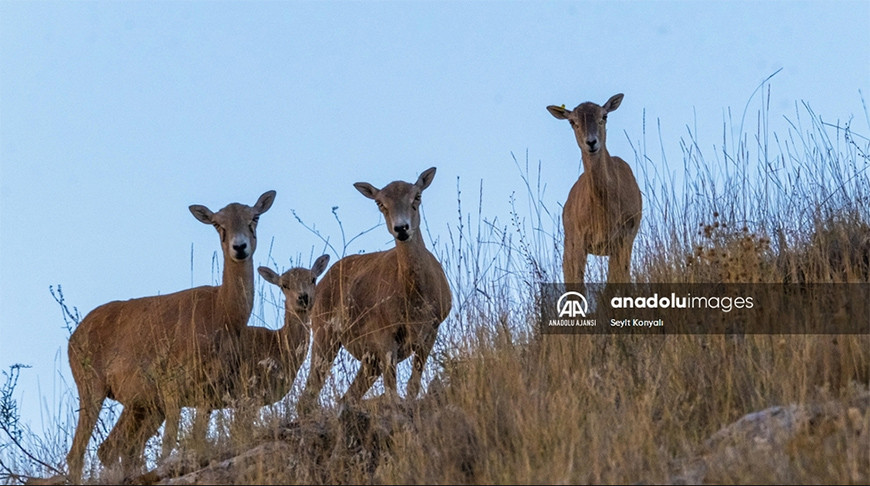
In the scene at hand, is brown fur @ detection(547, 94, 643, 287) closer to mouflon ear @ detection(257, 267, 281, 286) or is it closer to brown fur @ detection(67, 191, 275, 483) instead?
mouflon ear @ detection(257, 267, 281, 286)

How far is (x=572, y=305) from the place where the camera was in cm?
1062

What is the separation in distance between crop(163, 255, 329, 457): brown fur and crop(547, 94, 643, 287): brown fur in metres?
2.69

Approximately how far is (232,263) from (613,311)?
3916 millimetres

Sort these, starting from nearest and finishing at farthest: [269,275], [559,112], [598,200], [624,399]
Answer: [624,399] → [269,275] → [598,200] → [559,112]

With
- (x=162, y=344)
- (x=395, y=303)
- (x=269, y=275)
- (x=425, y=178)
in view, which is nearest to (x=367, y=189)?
(x=425, y=178)

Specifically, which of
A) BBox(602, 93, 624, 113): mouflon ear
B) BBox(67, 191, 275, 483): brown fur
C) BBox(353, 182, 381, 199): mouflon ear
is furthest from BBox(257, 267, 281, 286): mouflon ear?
BBox(602, 93, 624, 113): mouflon ear

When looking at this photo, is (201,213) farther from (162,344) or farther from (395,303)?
(395,303)

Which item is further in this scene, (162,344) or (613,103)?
(613,103)

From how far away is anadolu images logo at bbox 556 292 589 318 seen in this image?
34.3 ft

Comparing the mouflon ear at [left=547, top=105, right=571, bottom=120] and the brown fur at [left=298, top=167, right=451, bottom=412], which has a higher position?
the mouflon ear at [left=547, top=105, right=571, bottom=120]

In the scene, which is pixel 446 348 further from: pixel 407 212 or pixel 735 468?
pixel 735 468

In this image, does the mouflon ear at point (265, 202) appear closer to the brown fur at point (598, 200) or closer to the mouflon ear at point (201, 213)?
the mouflon ear at point (201, 213)

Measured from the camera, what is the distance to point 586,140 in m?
13.4

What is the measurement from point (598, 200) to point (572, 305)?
10.3 feet
